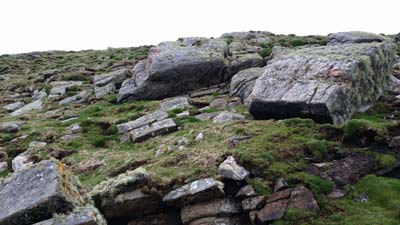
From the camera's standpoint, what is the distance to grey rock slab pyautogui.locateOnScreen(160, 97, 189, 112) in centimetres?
2914

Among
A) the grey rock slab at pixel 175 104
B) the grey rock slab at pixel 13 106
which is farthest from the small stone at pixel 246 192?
the grey rock slab at pixel 13 106

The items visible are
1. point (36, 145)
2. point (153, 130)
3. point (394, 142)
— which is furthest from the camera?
point (36, 145)

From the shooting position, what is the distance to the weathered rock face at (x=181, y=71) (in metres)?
33.0

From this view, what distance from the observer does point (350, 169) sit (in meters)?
16.7

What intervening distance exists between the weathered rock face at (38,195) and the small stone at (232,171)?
492 cm

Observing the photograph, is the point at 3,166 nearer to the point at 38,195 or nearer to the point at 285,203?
the point at 38,195

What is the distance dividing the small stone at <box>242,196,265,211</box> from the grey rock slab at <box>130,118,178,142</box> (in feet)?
31.6

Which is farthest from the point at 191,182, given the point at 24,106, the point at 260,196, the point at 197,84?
the point at 24,106

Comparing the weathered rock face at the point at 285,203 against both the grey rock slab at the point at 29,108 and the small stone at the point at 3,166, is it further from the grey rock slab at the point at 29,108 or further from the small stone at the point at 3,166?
the grey rock slab at the point at 29,108

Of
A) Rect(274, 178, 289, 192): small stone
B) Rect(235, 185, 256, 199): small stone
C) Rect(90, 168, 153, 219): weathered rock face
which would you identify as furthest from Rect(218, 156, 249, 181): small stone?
Rect(90, 168, 153, 219): weathered rock face

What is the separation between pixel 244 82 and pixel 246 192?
1553 centimetres

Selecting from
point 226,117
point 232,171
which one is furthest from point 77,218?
point 226,117

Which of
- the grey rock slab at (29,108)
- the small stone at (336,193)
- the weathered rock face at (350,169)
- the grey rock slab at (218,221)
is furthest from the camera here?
the grey rock slab at (29,108)

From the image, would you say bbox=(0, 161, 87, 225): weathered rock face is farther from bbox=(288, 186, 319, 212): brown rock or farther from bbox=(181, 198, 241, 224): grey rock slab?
bbox=(288, 186, 319, 212): brown rock
